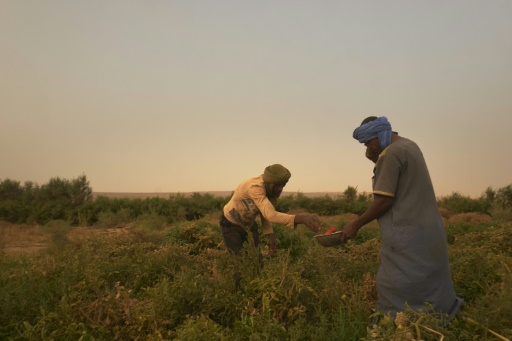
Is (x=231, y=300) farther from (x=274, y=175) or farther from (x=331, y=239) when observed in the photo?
(x=274, y=175)

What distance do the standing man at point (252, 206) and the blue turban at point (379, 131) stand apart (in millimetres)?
1372

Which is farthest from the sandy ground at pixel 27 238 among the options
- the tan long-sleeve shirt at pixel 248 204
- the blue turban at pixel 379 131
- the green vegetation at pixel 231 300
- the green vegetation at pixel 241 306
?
the blue turban at pixel 379 131

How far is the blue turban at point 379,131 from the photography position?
3773mm

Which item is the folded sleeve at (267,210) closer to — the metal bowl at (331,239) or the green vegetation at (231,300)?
the green vegetation at (231,300)

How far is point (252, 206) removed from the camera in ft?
17.7

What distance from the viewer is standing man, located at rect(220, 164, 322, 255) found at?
5.02m

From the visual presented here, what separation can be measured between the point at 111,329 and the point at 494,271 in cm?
411

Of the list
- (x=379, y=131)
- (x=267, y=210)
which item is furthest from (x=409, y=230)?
(x=267, y=210)

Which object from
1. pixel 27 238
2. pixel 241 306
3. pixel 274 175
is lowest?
pixel 27 238

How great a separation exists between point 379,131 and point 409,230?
85 centimetres

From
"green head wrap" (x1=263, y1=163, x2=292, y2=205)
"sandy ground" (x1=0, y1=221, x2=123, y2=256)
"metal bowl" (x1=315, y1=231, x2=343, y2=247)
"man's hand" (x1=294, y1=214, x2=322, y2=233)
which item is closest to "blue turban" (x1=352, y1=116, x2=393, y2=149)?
"metal bowl" (x1=315, y1=231, x2=343, y2=247)

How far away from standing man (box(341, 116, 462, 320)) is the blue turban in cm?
4

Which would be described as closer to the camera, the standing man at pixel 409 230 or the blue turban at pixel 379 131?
the standing man at pixel 409 230

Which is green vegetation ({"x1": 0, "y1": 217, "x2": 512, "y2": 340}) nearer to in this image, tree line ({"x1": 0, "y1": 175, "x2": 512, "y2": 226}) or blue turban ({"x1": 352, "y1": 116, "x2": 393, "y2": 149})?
blue turban ({"x1": 352, "y1": 116, "x2": 393, "y2": 149})
